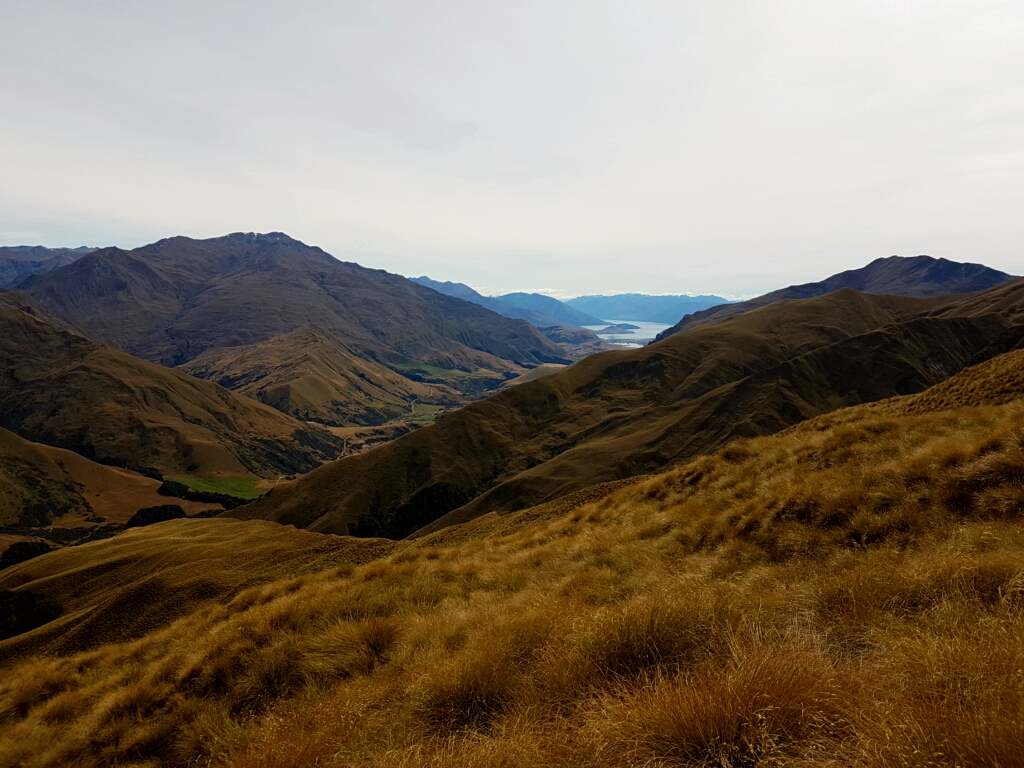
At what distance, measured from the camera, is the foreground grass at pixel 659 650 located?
3.85m

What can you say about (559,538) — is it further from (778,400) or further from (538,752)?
(778,400)

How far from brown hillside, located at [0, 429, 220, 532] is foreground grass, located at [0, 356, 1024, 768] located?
607 feet

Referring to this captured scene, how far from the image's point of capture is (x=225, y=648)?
9.95 m

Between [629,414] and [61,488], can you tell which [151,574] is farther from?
[61,488]

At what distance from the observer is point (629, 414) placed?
140m

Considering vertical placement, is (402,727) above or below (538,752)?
below

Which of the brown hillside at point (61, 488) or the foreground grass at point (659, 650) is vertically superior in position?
the foreground grass at point (659, 650)

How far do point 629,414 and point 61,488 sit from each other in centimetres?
20512

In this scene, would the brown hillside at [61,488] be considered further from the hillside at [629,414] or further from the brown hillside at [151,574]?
the brown hillside at [151,574]

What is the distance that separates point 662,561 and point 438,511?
363ft

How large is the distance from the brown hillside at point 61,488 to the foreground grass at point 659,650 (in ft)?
607

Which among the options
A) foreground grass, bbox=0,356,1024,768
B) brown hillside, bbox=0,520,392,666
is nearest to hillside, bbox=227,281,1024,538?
brown hillside, bbox=0,520,392,666

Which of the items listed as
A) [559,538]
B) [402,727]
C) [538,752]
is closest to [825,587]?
[538,752]

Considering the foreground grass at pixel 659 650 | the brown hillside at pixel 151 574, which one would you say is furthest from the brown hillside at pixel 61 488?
the foreground grass at pixel 659 650
